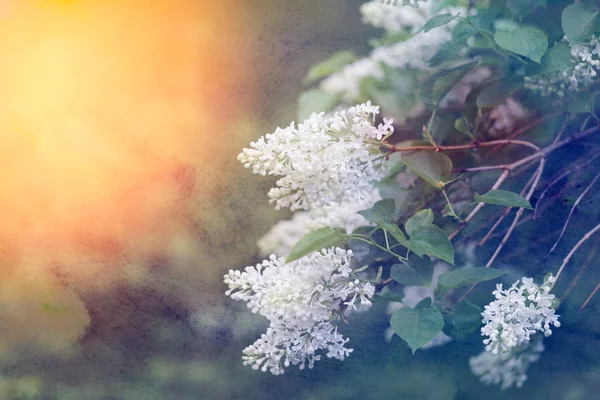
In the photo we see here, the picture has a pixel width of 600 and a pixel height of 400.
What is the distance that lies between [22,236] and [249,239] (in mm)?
518

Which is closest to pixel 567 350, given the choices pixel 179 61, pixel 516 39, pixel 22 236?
Result: pixel 516 39

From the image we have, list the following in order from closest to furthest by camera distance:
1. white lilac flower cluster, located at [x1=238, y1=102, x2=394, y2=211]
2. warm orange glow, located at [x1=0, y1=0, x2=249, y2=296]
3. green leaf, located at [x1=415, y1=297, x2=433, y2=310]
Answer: white lilac flower cluster, located at [x1=238, y1=102, x2=394, y2=211], green leaf, located at [x1=415, y1=297, x2=433, y2=310], warm orange glow, located at [x1=0, y1=0, x2=249, y2=296]

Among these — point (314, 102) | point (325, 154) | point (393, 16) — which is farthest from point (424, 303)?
point (393, 16)

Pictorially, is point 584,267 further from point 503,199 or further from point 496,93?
point 496,93

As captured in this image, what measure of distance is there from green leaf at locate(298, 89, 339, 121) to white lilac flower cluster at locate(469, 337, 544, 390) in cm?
66

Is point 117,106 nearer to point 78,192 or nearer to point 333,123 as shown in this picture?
point 78,192

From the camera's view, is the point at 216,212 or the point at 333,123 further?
the point at 216,212

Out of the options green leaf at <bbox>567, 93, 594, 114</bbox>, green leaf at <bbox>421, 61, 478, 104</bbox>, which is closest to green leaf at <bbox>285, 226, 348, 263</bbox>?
green leaf at <bbox>421, 61, 478, 104</bbox>

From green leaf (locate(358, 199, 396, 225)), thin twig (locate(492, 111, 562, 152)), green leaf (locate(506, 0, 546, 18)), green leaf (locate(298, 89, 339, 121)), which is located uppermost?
green leaf (locate(506, 0, 546, 18))

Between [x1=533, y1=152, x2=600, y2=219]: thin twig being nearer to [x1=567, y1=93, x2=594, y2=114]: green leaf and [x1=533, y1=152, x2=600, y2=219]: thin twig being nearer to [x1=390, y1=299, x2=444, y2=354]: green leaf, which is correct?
[x1=567, y1=93, x2=594, y2=114]: green leaf

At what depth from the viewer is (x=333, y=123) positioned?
1.18 metres

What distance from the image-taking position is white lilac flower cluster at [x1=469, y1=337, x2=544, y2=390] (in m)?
1.38

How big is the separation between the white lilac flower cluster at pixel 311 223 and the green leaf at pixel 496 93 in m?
0.30

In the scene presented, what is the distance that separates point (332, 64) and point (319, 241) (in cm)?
42
